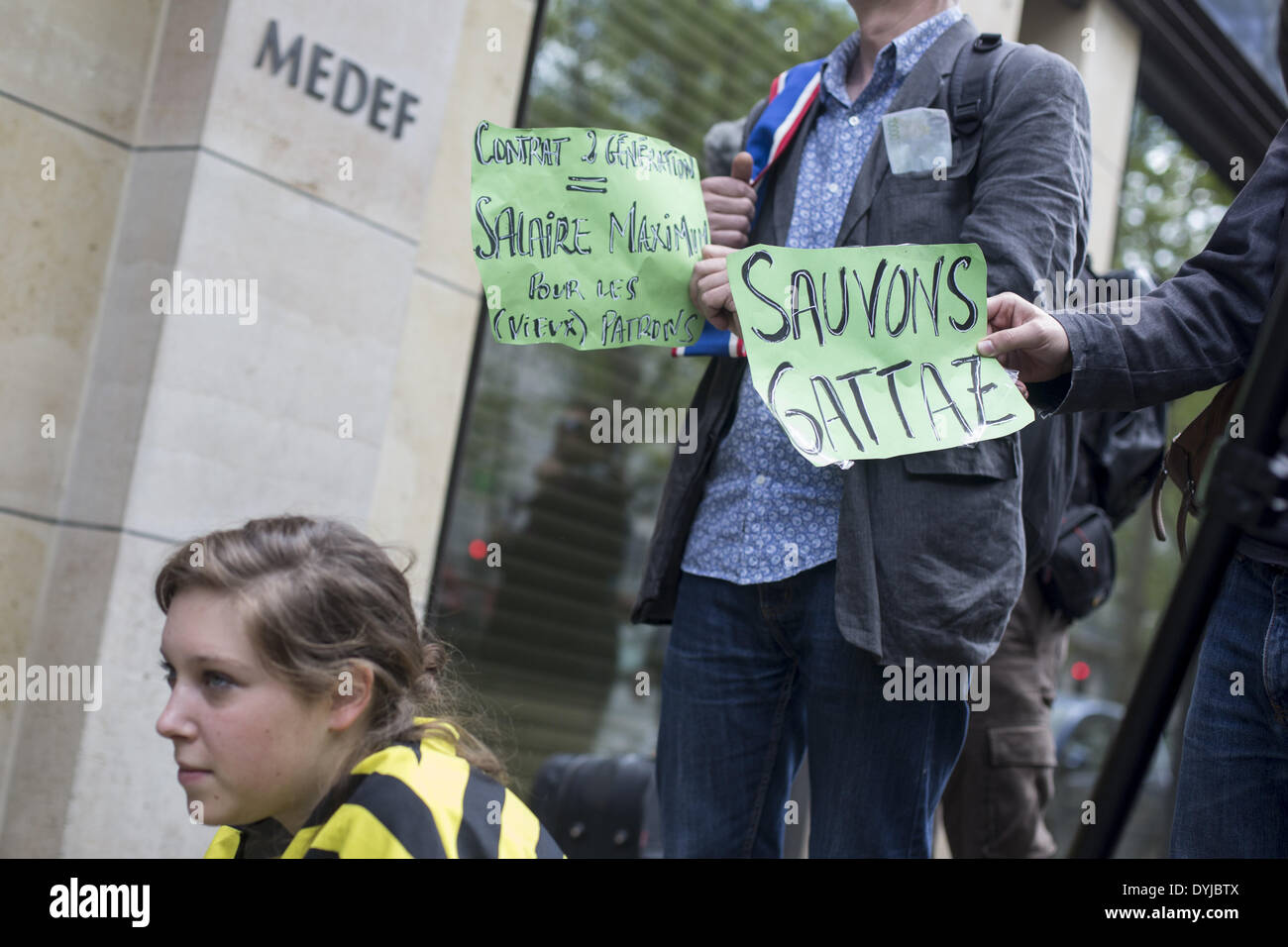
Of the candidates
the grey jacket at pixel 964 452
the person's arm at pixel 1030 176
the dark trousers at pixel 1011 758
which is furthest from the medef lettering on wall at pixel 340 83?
the dark trousers at pixel 1011 758

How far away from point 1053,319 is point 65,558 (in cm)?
271

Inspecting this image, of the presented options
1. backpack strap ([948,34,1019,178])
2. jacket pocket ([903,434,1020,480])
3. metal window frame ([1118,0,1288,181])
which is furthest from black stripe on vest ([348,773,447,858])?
metal window frame ([1118,0,1288,181])

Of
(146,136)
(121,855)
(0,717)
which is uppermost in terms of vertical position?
(146,136)

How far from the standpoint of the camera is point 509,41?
497cm

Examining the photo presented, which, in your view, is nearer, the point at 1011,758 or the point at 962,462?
the point at 962,462

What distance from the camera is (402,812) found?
188 cm

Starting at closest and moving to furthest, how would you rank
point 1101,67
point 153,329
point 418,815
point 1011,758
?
point 418,815, point 153,329, point 1011,758, point 1101,67

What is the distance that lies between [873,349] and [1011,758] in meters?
1.96

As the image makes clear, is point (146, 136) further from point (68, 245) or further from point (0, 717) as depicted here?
point (0, 717)

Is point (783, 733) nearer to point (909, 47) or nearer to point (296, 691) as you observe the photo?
point (296, 691)

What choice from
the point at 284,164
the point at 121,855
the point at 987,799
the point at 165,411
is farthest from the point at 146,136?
the point at 987,799

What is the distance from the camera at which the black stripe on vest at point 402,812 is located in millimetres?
1842

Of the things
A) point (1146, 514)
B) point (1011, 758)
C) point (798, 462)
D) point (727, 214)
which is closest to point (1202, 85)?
point (1146, 514)
